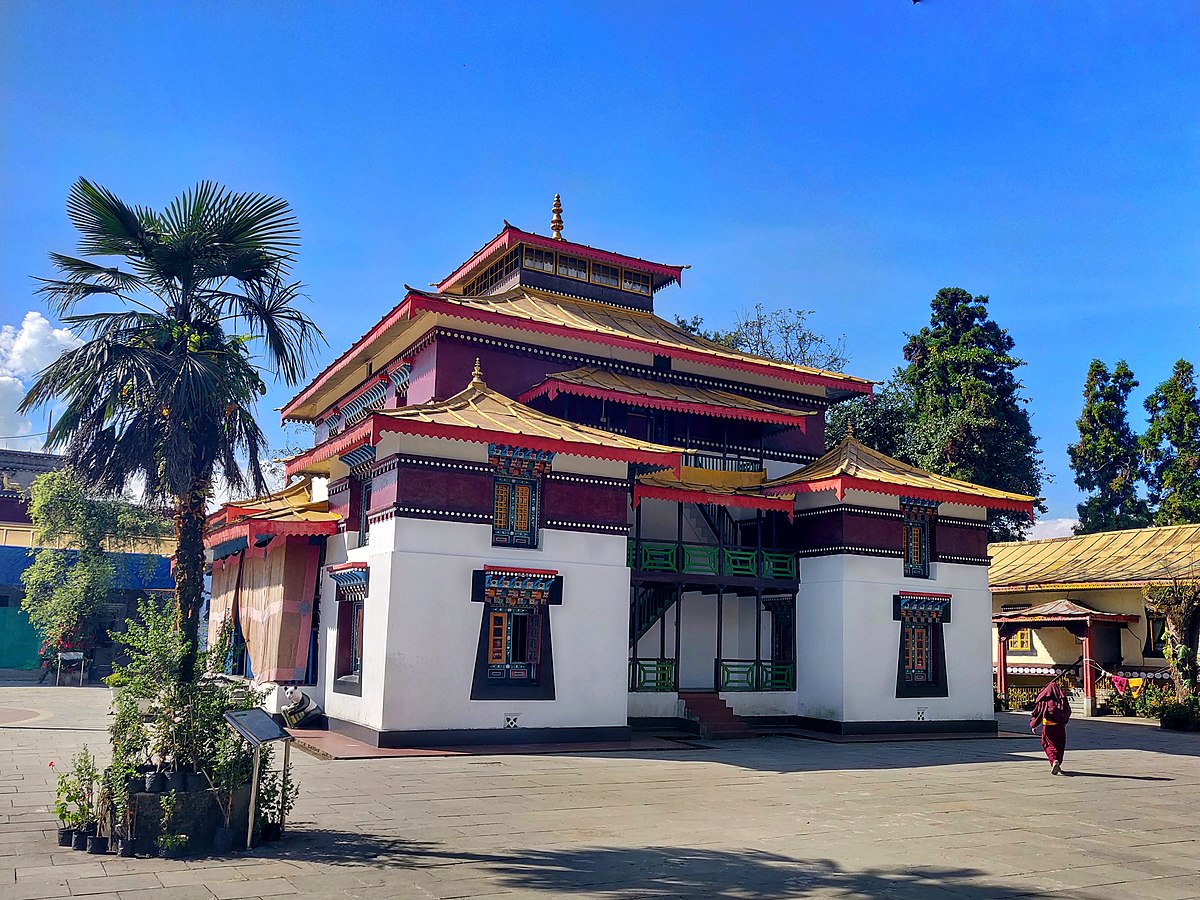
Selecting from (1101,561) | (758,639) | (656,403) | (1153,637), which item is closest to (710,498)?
(656,403)

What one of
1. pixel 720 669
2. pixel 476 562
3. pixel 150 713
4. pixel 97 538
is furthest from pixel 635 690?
pixel 97 538

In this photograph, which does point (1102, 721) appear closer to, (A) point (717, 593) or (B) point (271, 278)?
(A) point (717, 593)

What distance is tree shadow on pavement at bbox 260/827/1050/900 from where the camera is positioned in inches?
338

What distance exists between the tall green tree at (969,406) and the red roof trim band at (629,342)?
1742cm

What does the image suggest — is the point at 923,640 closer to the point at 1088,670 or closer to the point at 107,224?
the point at 1088,670

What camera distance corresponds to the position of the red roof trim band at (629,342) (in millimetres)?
21516

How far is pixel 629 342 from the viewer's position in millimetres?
23562

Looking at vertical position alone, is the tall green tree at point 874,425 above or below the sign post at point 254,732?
above

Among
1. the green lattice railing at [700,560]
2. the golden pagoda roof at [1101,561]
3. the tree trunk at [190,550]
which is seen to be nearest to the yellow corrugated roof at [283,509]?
the tree trunk at [190,550]

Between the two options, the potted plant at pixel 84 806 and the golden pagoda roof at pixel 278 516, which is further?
the golden pagoda roof at pixel 278 516

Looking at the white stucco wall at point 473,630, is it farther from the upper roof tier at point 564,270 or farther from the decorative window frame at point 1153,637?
the decorative window frame at point 1153,637

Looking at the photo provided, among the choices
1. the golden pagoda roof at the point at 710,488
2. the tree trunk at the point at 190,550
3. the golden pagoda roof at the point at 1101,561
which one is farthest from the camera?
the golden pagoda roof at the point at 1101,561

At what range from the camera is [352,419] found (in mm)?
28109

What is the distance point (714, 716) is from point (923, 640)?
564 cm
